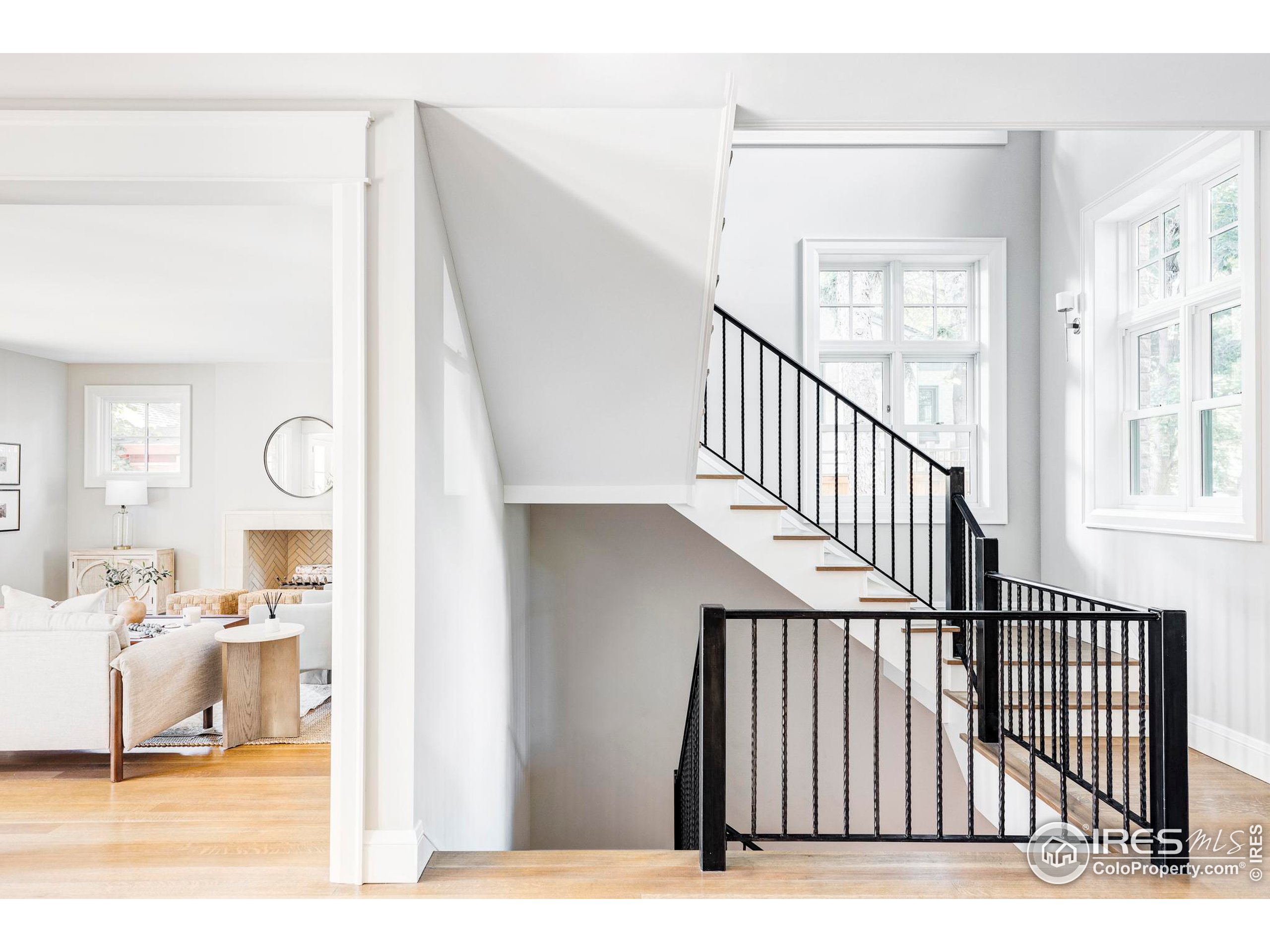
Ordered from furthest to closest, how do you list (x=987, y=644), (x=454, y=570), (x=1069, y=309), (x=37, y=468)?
(x=37, y=468)
(x=1069, y=309)
(x=987, y=644)
(x=454, y=570)

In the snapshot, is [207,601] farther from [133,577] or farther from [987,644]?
[987,644]

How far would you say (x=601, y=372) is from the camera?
3436 mm

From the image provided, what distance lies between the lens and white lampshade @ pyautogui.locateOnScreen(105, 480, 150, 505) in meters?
7.31

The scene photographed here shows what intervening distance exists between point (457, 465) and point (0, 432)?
6158 millimetres

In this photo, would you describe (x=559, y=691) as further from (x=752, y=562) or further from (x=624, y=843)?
(x=752, y=562)

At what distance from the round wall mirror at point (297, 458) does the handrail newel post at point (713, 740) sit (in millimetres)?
6038

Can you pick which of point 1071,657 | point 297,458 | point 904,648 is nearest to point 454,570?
point 904,648

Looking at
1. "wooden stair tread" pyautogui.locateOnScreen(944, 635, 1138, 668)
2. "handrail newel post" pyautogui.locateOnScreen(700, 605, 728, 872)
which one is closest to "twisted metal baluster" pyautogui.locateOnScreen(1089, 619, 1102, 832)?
"handrail newel post" pyautogui.locateOnScreen(700, 605, 728, 872)

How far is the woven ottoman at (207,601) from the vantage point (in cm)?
675

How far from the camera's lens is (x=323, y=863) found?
2.57 m

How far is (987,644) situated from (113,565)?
7447mm

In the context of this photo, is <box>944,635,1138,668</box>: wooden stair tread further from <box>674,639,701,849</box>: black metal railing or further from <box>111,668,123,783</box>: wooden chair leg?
<box>111,668,123,783</box>: wooden chair leg

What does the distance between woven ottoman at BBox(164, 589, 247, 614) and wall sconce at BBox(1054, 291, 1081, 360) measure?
6775mm

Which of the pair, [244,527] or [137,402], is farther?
[137,402]
